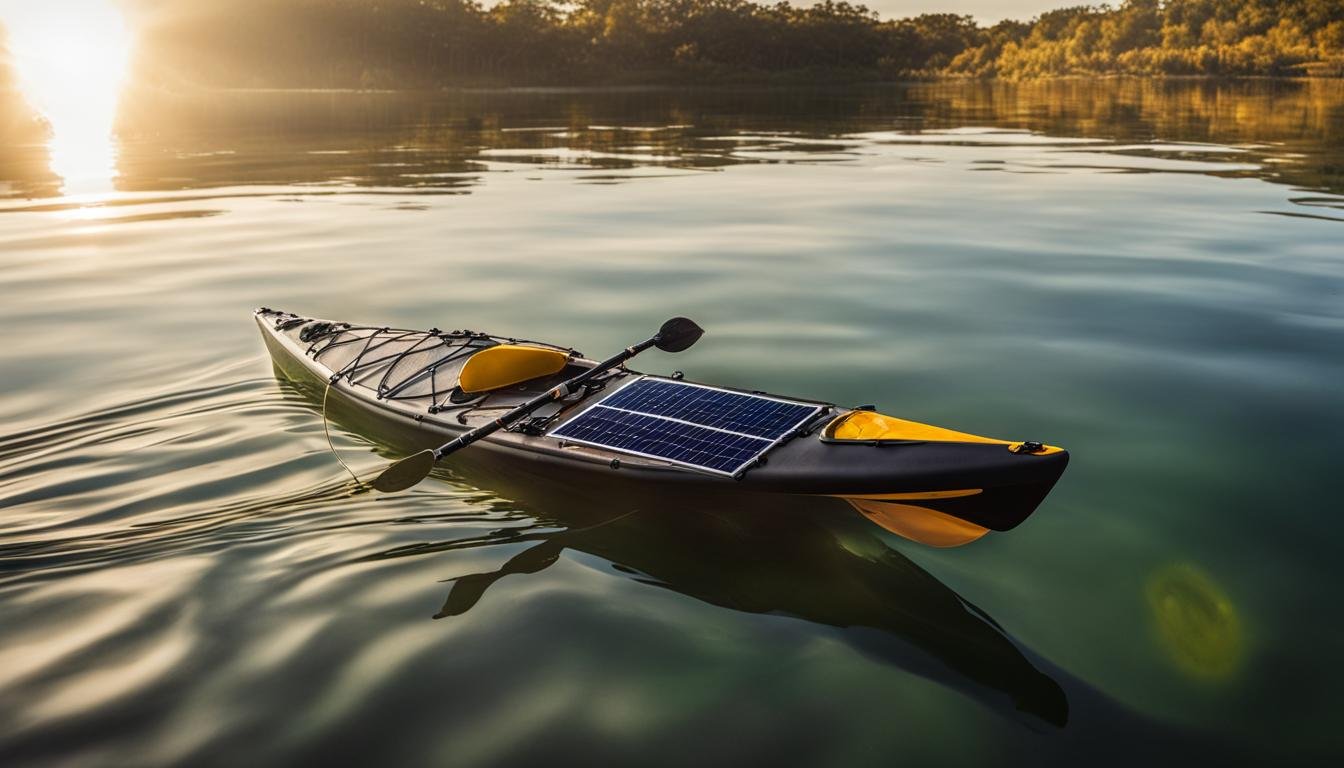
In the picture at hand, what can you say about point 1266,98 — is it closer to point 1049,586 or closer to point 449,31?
point 1049,586

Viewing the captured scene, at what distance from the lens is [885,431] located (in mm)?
7098

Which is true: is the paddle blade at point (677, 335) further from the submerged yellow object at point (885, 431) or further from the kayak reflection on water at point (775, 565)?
the submerged yellow object at point (885, 431)

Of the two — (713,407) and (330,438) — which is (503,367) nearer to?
(330,438)

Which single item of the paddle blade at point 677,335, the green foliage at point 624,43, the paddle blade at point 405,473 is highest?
the green foliage at point 624,43

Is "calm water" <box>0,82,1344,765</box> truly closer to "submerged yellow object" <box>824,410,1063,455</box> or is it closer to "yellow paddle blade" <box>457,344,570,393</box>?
"submerged yellow object" <box>824,410,1063,455</box>

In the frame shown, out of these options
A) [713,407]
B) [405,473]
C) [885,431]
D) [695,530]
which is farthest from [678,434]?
[405,473]

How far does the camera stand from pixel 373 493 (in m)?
8.25

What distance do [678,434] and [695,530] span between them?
0.81 metres

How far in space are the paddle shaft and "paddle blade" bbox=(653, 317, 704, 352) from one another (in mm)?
157

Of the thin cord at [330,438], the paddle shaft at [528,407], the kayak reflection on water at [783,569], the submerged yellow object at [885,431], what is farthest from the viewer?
the thin cord at [330,438]

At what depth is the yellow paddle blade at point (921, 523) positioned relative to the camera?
6.74 meters

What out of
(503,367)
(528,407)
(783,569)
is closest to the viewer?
(783,569)

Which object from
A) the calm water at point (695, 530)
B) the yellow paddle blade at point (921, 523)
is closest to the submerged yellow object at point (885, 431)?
the yellow paddle blade at point (921, 523)

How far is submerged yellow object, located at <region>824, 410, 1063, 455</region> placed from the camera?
6.73 m
